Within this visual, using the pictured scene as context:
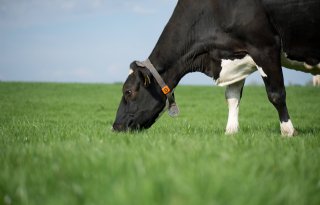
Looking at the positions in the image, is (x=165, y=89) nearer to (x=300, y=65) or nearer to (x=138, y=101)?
(x=138, y=101)

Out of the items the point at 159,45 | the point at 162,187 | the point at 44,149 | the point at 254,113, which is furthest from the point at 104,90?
the point at 162,187

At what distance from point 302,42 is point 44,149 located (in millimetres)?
5160

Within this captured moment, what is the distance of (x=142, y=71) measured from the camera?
7406mm

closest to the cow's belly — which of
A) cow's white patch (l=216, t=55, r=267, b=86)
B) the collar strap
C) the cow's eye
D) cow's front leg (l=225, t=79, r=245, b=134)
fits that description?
cow's white patch (l=216, t=55, r=267, b=86)

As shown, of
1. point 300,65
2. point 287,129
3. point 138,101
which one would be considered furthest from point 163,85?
point 300,65

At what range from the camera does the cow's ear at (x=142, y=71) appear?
24.2 feet

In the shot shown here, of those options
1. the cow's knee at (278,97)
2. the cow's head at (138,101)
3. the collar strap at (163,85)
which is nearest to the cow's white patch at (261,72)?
the cow's knee at (278,97)

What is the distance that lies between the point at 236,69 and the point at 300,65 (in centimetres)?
123

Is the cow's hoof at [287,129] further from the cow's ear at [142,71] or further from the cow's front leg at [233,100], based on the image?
the cow's ear at [142,71]

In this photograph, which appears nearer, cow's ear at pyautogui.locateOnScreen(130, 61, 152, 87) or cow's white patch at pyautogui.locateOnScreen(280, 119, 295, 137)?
cow's white patch at pyautogui.locateOnScreen(280, 119, 295, 137)

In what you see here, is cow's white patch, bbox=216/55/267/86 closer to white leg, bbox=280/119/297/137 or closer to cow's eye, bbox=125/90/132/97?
white leg, bbox=280/119/297/137

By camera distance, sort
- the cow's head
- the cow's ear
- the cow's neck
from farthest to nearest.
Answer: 1. the cow's neck
2. the cow's head
3. the cow's ear

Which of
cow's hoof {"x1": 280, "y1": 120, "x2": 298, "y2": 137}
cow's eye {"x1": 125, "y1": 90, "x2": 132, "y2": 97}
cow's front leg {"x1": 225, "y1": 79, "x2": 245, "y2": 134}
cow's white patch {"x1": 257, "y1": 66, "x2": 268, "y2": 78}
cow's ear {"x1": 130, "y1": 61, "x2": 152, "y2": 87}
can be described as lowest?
cow's hoof {"x1": 280, "y1": 120, "x2": 298, "y2": 137}

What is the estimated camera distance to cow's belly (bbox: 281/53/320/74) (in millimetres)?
7035
